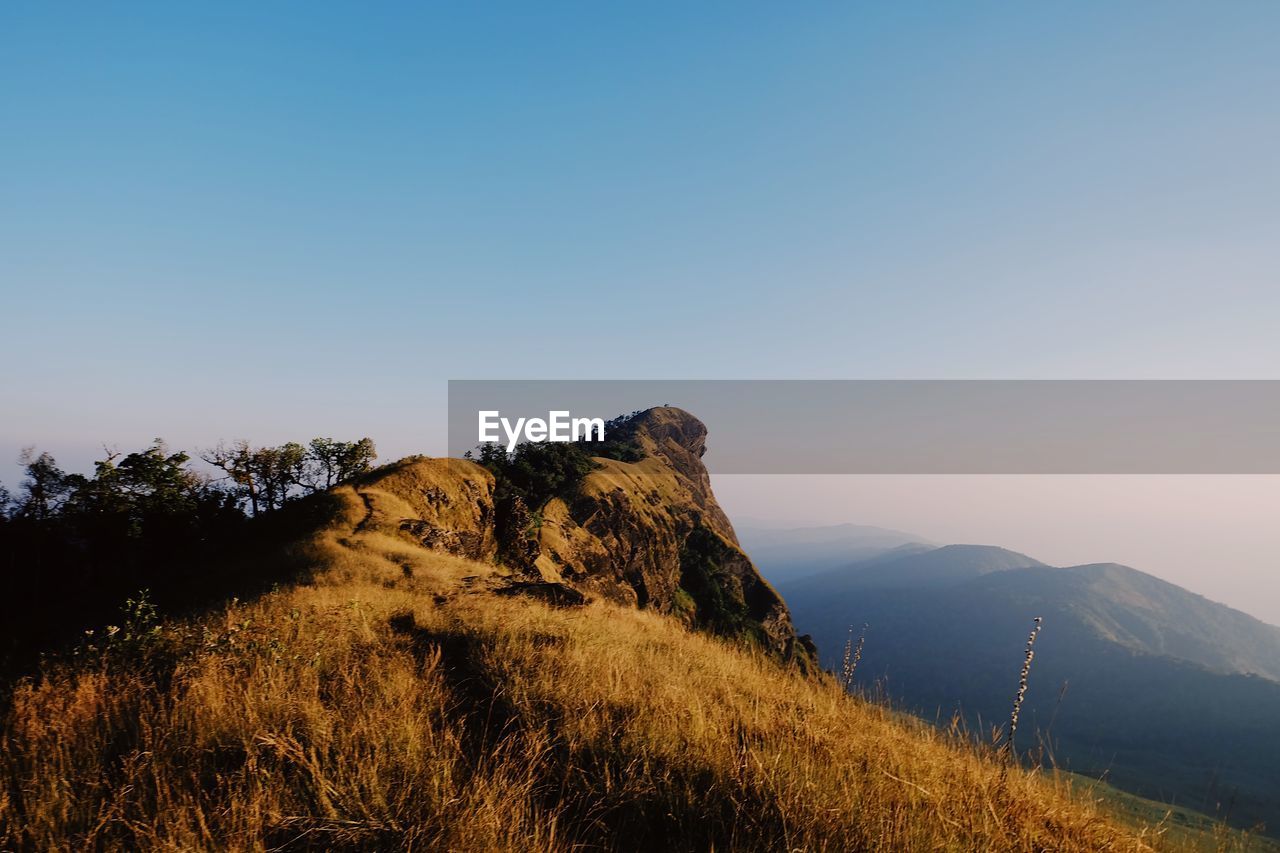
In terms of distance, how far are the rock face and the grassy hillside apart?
14389 millimetres

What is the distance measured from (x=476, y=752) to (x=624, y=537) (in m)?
83.4

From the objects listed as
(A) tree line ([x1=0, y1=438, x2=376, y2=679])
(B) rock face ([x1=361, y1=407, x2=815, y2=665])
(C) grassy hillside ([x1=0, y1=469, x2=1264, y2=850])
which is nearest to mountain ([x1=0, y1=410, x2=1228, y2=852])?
(C) grassy hillside ([x1=0, y1=469, x2=1264, y2=850])

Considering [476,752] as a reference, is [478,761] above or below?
above

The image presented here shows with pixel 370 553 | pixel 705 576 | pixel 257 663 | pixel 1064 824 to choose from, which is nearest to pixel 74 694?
pixel 257 663

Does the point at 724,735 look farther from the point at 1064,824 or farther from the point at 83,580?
the point at 83,580

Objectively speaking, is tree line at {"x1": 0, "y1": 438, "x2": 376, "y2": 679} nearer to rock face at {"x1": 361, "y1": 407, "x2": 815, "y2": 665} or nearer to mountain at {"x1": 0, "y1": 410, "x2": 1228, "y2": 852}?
rock face at {"x1": 361, "y1": 407, "x2": 815, "y2": 665}

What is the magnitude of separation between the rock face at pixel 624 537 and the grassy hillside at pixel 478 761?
47.2 ft

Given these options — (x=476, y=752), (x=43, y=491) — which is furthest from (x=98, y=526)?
(x=476, y=752)

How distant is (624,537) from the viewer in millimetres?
88125

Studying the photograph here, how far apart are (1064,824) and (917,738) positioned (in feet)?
6.59

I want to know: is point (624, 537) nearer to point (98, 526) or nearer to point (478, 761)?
point (98, 526)

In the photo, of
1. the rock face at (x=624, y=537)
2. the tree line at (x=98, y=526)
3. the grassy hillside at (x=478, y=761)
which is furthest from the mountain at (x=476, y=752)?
the tree line at (x=98, y=526)

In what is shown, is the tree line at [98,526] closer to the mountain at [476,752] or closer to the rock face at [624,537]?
the rock face at [624,537]

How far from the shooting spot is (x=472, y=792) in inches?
183
